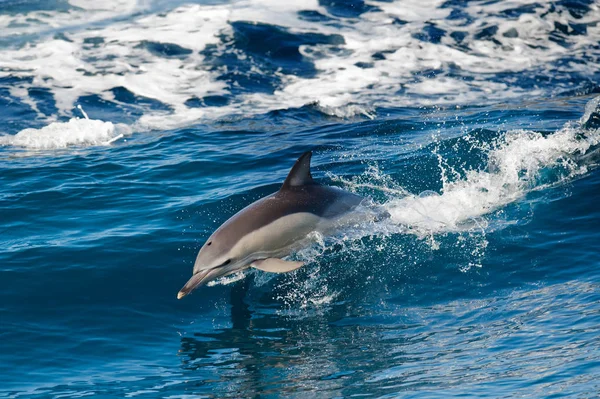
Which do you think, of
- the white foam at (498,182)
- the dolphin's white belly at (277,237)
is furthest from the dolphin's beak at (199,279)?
the white foam at (498,182)

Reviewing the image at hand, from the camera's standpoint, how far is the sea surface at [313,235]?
7688mm

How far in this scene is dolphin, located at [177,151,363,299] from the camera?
30.0 feet

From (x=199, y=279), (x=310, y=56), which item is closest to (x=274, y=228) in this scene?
(x=199, y=279)

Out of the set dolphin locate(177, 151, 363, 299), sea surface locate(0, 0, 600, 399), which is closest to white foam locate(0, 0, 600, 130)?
sea surface locate(0, 0, 600, 399)

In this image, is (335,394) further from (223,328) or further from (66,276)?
(66,276)

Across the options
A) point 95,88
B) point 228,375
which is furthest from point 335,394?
point 95,88

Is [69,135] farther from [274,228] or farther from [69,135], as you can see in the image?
[274,228]

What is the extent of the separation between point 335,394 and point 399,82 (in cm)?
1516

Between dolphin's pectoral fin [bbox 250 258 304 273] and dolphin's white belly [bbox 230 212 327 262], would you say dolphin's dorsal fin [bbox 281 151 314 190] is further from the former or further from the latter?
dolphin's pectoral fin [bbox 250 258 304 273]

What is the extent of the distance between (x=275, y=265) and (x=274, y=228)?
72 centimetres

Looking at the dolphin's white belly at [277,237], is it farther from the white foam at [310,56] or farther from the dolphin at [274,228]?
the white foam at [310,56]

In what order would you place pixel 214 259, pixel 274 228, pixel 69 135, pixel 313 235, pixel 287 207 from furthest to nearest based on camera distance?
pixel 69 135 → pixel 313 235 → pixel 287 207 → pixel 274 228 → pixel 214 259

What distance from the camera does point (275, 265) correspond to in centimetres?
902

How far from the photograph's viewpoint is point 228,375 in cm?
762
